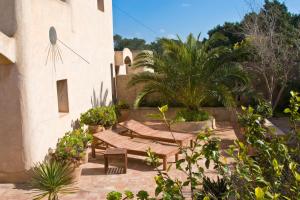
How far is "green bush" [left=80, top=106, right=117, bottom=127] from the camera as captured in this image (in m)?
11.5

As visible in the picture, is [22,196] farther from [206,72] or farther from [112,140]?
[206,72]

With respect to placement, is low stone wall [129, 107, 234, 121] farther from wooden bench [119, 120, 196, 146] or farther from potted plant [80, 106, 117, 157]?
wooden bench [119, 120, 196, 146]

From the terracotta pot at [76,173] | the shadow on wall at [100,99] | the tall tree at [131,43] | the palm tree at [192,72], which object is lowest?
the terracotta pot at [76,173]

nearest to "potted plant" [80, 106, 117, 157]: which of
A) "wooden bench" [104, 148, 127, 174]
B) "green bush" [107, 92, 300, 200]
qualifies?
"wooden bench" [104, 148, 127, 174]

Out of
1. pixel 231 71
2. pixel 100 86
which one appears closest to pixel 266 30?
pixel 231 71

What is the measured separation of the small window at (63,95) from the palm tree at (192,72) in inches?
139

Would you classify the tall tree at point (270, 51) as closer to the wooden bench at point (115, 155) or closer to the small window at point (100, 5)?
the small window at point (100, 5)

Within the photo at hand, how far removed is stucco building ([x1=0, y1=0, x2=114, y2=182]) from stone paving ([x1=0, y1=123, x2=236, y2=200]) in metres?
0.70

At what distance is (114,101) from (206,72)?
16.8ft

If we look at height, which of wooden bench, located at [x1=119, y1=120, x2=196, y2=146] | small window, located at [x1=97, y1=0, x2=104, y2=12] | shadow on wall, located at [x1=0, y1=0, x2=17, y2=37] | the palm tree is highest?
small window, located at [x1=97, y1=0, x2=104, y2=12]

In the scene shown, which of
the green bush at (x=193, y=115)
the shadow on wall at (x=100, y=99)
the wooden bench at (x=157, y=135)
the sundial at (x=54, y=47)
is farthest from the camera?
the green bush at (x=193, y=115)

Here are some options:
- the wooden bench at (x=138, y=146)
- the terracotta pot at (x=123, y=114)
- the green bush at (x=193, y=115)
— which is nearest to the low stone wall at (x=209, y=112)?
the terracotta pot at (x=123, y=114)

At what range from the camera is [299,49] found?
14219 millimetres

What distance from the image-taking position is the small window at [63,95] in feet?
33.9
